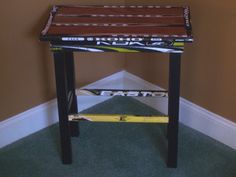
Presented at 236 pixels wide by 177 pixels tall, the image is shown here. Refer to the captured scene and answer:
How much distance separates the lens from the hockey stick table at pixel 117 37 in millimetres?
1636

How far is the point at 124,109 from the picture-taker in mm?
2381

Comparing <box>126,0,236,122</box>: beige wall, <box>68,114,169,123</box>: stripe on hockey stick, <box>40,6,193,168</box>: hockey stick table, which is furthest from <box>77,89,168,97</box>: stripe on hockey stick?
<box>126,0,236,122</box>: beige wall

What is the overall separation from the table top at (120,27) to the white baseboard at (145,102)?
546mm

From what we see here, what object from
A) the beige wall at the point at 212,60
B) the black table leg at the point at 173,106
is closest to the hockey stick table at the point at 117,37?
the black table leg at the point at 173,106

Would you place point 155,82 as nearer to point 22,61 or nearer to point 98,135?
point 98,135

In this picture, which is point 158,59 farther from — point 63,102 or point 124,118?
point 63,102

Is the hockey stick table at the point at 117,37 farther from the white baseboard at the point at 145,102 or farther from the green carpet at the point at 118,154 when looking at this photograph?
the white baseboard at the point at 145,102

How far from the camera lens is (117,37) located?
64.0 inches

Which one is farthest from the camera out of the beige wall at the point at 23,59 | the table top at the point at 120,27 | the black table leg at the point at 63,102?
the beige wall at the point at 23,59

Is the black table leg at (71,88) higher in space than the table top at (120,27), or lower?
lower

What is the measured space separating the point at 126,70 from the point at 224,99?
656 mm

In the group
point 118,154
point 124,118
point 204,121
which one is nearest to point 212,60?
point 204,121

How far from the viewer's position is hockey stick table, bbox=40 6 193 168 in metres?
1.64

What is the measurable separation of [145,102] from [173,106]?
0.64 metres
